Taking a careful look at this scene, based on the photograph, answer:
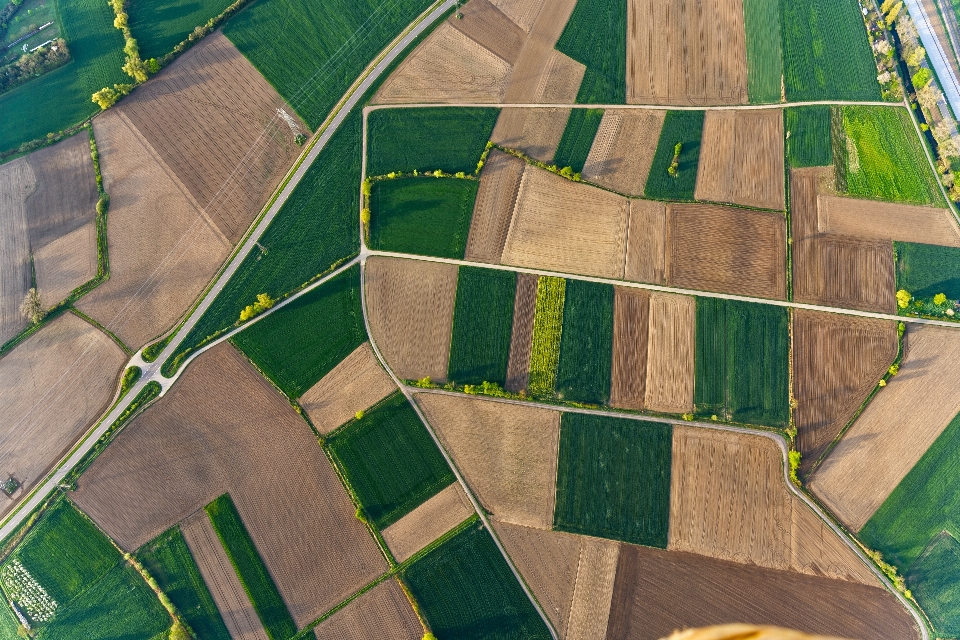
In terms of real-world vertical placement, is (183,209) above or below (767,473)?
above

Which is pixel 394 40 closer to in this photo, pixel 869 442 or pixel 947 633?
pixel 869 442

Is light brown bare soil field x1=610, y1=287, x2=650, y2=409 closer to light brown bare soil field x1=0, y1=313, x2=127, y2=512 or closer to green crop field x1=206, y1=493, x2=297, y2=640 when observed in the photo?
green crop field x1=206, y1=493, x2=297, y2=640

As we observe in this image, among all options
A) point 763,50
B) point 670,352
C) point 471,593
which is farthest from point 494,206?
point 471,593

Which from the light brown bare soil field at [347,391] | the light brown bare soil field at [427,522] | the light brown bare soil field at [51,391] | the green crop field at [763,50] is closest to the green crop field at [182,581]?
the light brown bare soil field at [51,391]

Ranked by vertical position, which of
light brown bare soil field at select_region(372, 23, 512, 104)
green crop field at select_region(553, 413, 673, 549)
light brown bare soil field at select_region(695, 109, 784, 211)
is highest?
light brown bare soil field at select_region(372, 23, 512, 104)

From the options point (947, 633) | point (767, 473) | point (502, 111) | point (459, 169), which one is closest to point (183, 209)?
point (459, 169)

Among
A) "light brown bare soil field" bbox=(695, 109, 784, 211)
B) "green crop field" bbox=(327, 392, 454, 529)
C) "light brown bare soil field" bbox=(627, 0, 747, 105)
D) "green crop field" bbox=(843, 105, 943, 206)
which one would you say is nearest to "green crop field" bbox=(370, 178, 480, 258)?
"green crop field" bbox=(327, 392, 454, 529)
